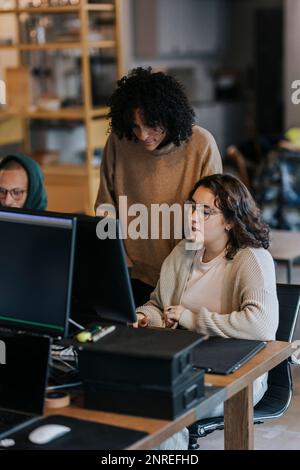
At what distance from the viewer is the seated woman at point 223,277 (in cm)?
271

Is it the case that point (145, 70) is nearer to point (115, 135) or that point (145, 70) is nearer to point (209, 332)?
point (115, 135)

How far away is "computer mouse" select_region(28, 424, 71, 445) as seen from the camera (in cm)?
204

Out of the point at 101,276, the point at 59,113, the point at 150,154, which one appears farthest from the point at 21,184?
the point at 59,113

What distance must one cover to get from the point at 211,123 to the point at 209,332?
8.68 m

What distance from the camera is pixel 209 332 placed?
2721 millimetres

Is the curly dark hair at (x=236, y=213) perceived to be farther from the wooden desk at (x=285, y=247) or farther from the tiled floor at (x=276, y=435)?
the wooden desk at (x=285, y=247)

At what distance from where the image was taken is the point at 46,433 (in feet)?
6.73

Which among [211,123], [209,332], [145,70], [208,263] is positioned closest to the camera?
[209,332]

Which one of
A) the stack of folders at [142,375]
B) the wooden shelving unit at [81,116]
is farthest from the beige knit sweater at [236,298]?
the wooden shelving unit at [81,116]

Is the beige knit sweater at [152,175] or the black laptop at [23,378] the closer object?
the black laptop at [23,378]

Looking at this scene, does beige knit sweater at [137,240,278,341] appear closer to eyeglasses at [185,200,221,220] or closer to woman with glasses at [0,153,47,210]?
eyeglasses at [185,200,221,220]

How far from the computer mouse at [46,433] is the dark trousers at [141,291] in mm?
1367

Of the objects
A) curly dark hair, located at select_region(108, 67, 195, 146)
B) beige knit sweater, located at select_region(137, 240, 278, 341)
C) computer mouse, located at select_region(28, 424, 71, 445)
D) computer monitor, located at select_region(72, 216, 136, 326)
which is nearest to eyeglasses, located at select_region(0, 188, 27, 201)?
curly dark hair, located at select_region(108, 67, 195, 146)
